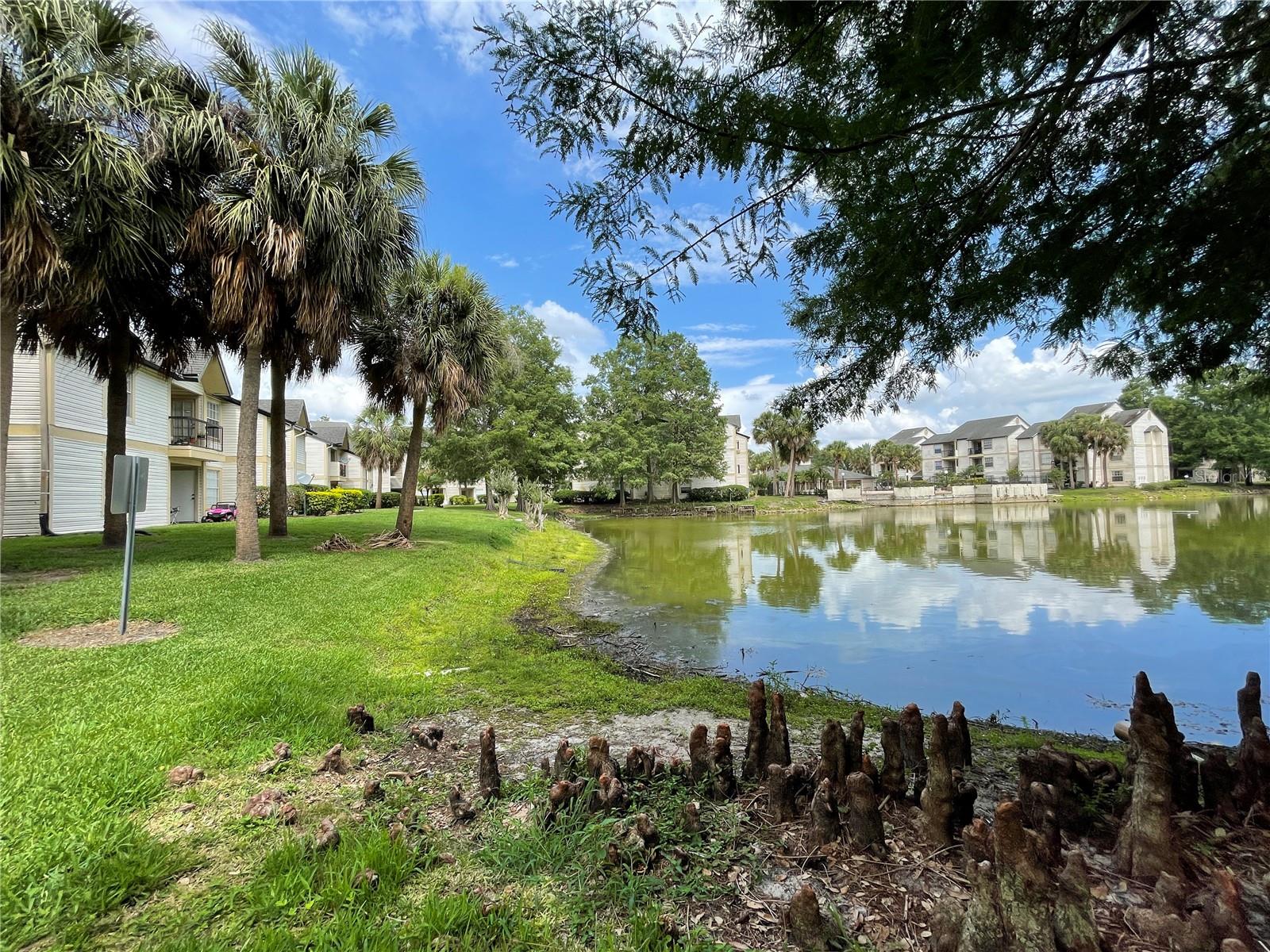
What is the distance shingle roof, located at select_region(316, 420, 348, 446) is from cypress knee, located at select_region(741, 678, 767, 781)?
4686 cm

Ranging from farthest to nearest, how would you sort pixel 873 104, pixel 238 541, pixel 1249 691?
→ 1. pixel 238 541
2. pixel 1249 691
3. pixel 873 104

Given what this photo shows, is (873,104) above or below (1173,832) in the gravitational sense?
above

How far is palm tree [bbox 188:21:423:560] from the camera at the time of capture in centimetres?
924

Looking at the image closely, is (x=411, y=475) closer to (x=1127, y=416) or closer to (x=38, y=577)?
(x=38, y=577)

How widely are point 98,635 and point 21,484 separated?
13.3 metres

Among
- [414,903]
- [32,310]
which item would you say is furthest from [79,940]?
[32,310]

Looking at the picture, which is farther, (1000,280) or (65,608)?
(65,608)

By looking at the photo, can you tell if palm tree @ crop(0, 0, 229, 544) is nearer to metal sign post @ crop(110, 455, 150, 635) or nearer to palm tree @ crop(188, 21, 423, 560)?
palm tree @ crop(188, 21, 423, 560)

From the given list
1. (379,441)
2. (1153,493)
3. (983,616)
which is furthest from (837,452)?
(983,616)

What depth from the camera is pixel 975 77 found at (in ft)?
7.50

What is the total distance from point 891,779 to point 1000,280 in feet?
9.37

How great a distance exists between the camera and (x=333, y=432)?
46.5 m

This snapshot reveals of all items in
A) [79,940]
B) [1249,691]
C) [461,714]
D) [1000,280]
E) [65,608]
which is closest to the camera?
[79,940]

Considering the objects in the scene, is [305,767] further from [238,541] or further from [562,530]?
[562,530]
